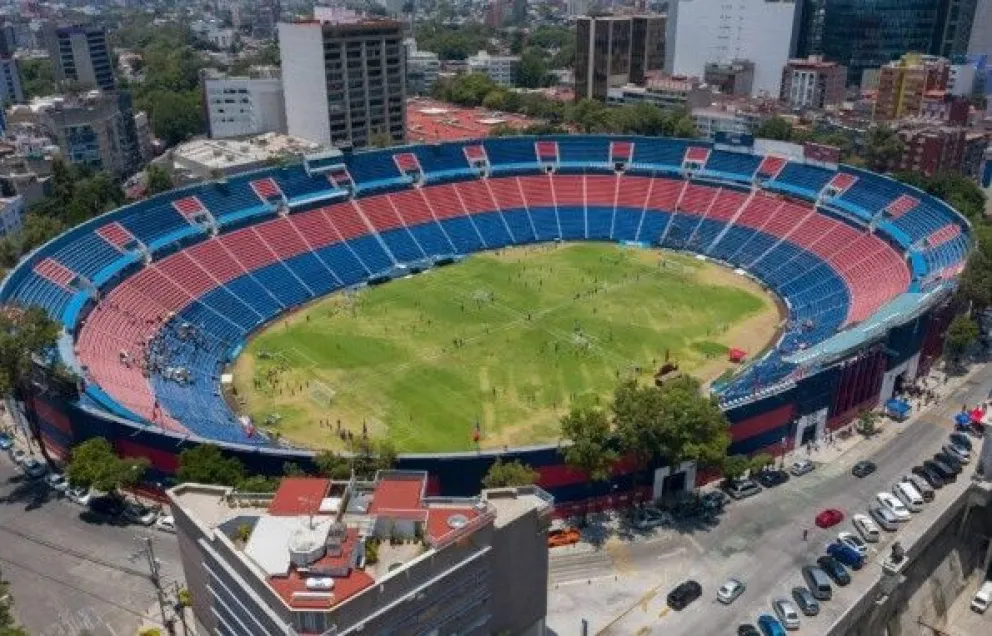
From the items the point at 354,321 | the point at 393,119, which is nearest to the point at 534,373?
the point at 354,321

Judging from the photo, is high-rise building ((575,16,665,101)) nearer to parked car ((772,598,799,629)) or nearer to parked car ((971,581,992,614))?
parked car ((971,581,992,614))

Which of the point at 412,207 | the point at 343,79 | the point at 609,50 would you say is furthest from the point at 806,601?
the point at 609,50

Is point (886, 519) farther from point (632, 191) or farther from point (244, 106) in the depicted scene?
point (244, 106)

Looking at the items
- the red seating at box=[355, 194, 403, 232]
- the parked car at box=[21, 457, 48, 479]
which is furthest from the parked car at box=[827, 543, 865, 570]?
the red seating at box=[355, 194, 403, 232]

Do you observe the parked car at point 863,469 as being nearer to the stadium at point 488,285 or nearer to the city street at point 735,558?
the city street at point 735,558

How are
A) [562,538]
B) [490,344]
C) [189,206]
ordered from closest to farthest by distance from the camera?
[562,538] < [490,344] < [189,206]

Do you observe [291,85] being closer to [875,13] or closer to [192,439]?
[192,439]
